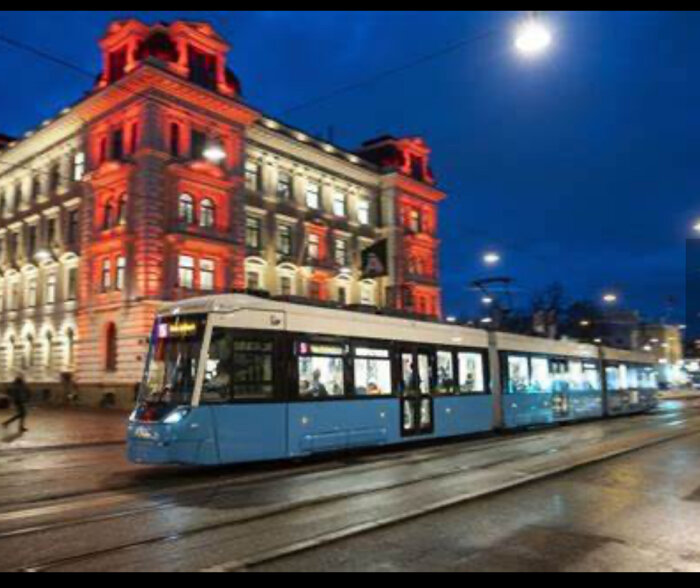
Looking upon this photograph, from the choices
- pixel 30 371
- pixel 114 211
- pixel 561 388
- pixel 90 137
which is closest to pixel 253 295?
pixel 561 388

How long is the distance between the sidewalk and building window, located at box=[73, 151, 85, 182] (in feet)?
47.2

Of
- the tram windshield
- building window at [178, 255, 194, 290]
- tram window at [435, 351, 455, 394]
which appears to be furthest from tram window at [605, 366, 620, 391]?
the tram windshield

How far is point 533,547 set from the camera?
7.18 metres

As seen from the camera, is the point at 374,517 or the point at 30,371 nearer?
the point at 374,517

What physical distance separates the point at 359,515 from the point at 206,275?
1218 inches

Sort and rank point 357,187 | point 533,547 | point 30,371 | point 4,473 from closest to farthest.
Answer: point 533,547, point 4,473, point 30,371, point 357,187

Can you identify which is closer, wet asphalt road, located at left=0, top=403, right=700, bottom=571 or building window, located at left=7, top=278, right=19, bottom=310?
wet asphalt road, located at left=0, top=403, right=700, bottom=571

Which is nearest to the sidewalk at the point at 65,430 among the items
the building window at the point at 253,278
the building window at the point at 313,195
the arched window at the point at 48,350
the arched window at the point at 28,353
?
the arched window at the point at 48,350

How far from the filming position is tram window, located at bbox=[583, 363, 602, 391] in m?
27.2

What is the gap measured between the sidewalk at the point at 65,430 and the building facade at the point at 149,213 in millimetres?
3675

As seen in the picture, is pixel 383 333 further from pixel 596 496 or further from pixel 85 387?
pixel 85 387

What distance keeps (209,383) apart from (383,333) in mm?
4972

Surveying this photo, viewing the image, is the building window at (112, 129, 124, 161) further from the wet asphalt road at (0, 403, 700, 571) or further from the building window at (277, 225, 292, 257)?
the wet asphalt road at (0, 403, 700, 571)

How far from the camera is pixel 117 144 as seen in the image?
3900 cm
